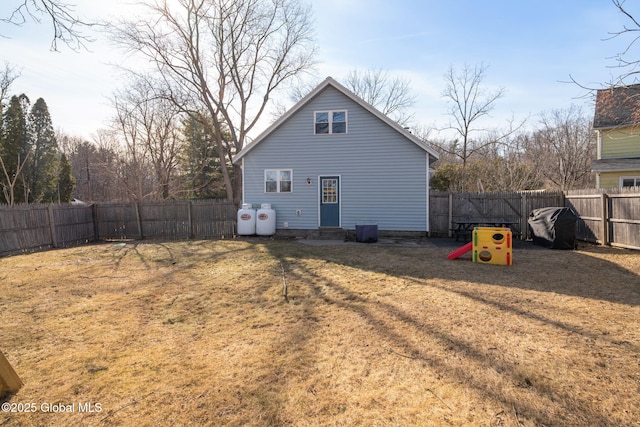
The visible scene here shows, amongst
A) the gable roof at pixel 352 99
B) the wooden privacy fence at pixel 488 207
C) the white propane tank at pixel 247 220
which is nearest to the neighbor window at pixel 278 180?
the white propane tank at pixel 247 220

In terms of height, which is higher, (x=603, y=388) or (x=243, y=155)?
(x=243, y=155)

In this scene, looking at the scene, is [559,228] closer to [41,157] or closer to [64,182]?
[64,182]

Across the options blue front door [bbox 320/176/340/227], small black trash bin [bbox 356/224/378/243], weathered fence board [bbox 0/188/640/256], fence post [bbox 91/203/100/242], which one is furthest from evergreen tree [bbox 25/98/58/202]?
small black trash bin [bbox 356/224/378/243]

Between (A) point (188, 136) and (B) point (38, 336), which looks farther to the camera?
(A) point (188, 136)

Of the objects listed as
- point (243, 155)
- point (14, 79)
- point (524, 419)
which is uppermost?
point (14, 79)

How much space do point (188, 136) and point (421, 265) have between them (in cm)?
2443

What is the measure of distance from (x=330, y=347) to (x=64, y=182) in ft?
100

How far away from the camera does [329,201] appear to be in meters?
13.2

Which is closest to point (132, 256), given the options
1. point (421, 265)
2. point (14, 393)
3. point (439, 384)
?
point (14, 393)

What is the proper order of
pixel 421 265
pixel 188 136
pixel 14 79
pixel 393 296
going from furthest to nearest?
pixel 188 136
pixel 14 79
pixel 421 265
pixel 393 296

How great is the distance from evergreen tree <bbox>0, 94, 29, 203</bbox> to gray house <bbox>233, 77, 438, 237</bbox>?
1870cm

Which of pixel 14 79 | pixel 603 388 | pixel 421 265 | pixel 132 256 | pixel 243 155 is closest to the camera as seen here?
pixel 603 388

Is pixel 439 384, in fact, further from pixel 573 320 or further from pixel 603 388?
pixel 573 320

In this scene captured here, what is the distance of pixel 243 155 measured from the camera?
44.4 ft
